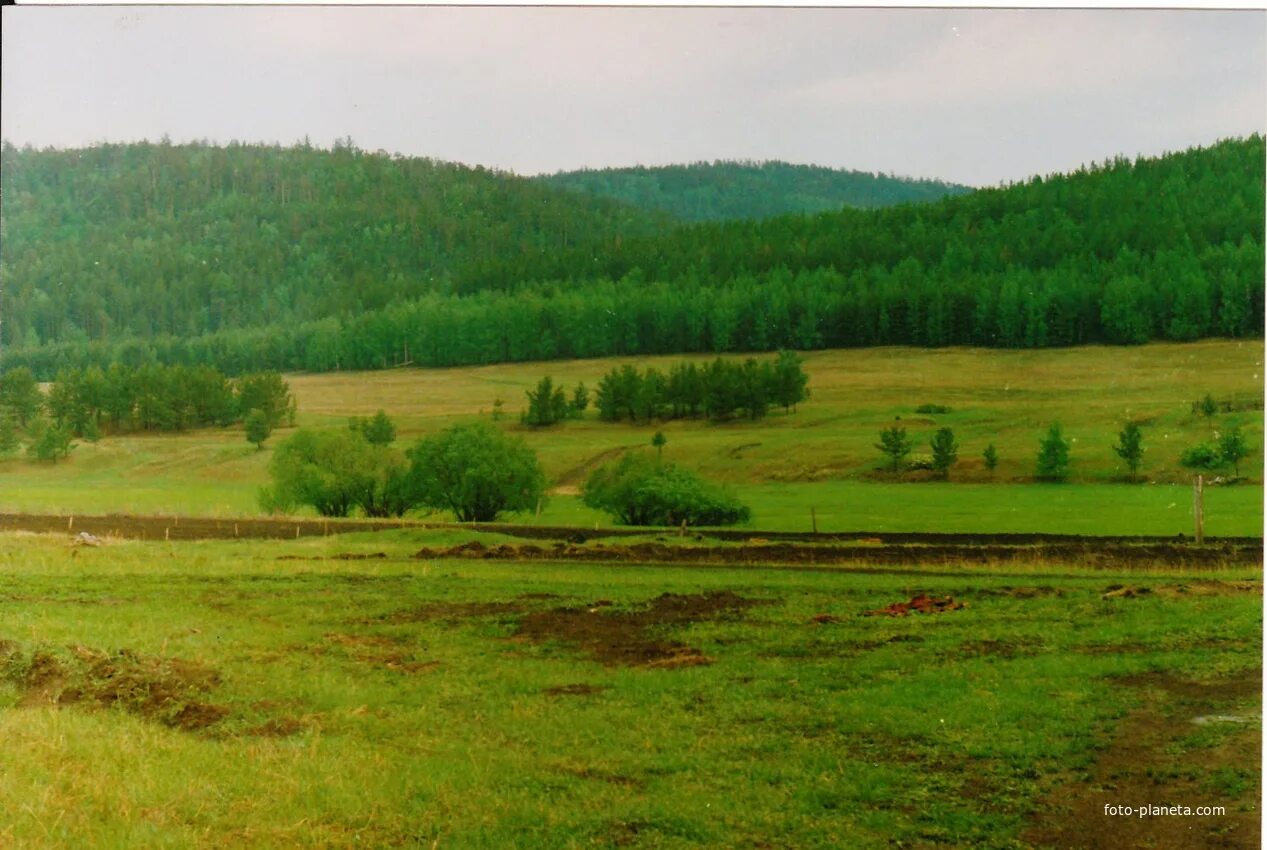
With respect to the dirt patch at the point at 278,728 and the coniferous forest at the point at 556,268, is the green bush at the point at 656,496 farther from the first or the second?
the dirt patch at the point at 278,728

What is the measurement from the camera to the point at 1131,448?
7410 mm

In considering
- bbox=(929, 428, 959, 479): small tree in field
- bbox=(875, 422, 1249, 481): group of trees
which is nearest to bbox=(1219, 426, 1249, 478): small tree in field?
bbox=(875, 422, 1249, 481): group of trees

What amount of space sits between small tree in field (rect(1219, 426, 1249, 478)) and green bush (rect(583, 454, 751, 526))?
3194 millimetres

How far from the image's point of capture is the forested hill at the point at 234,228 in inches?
287

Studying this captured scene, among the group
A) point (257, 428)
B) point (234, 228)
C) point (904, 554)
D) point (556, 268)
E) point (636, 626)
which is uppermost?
point (234, 228)

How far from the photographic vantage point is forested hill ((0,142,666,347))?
7285 millimetres

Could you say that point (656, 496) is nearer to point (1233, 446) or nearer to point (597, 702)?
point (597, 702)

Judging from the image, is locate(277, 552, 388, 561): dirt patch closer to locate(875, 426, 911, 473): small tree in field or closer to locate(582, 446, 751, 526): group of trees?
locate(582, 446, 751, 526): group of trees

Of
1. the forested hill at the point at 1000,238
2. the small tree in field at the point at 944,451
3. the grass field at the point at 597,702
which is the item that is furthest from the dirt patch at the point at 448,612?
the small tree in field at the point at 944,451

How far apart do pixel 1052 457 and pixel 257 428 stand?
540 cm

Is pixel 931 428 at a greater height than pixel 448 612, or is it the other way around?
pixel 931 428

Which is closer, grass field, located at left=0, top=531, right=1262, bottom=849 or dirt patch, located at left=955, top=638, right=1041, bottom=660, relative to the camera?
grass field, located at left=0, top=531, right=1262, bottom=849

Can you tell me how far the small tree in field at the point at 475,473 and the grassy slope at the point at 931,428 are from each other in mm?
123

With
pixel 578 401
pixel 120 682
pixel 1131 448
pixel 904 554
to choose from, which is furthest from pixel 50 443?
pixel 1131 448
